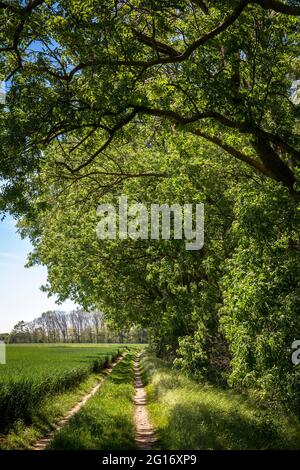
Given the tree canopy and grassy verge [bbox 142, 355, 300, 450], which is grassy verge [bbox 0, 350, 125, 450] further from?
the tree canopy

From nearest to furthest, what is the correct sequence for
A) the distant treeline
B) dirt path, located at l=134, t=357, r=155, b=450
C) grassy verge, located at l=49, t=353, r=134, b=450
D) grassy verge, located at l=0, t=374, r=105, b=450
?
grassy verge, located at l=49, t=353, r=134, b=450 < dirt path, located at l=134, t=357, r=155, b=450 < grassy verge, located at l=0, t=374, r=105, b=450 < the distant treeline

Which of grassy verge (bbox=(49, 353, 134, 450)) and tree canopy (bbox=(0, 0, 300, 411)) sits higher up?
tree canopy (bbox=(0, 0, 300, 411))

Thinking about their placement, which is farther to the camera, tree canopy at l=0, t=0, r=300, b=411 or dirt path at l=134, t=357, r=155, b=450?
dirt path at l=134, t=357, r=155, b=450

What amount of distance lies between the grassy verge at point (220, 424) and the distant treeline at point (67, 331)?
138939 millimetres

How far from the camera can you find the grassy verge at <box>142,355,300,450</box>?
10312mm

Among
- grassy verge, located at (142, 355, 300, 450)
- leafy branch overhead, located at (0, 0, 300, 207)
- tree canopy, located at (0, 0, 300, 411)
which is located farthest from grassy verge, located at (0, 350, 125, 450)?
leafy branch overhead, located at (0, 0, 300, 207)

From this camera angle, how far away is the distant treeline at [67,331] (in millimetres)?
161750

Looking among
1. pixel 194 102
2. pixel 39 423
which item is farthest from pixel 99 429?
pixel 194 102

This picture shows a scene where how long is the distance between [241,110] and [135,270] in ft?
52.3

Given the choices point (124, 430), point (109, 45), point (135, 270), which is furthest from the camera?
point (135, 270)

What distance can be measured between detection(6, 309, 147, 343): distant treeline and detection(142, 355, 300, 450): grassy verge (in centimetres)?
13894
